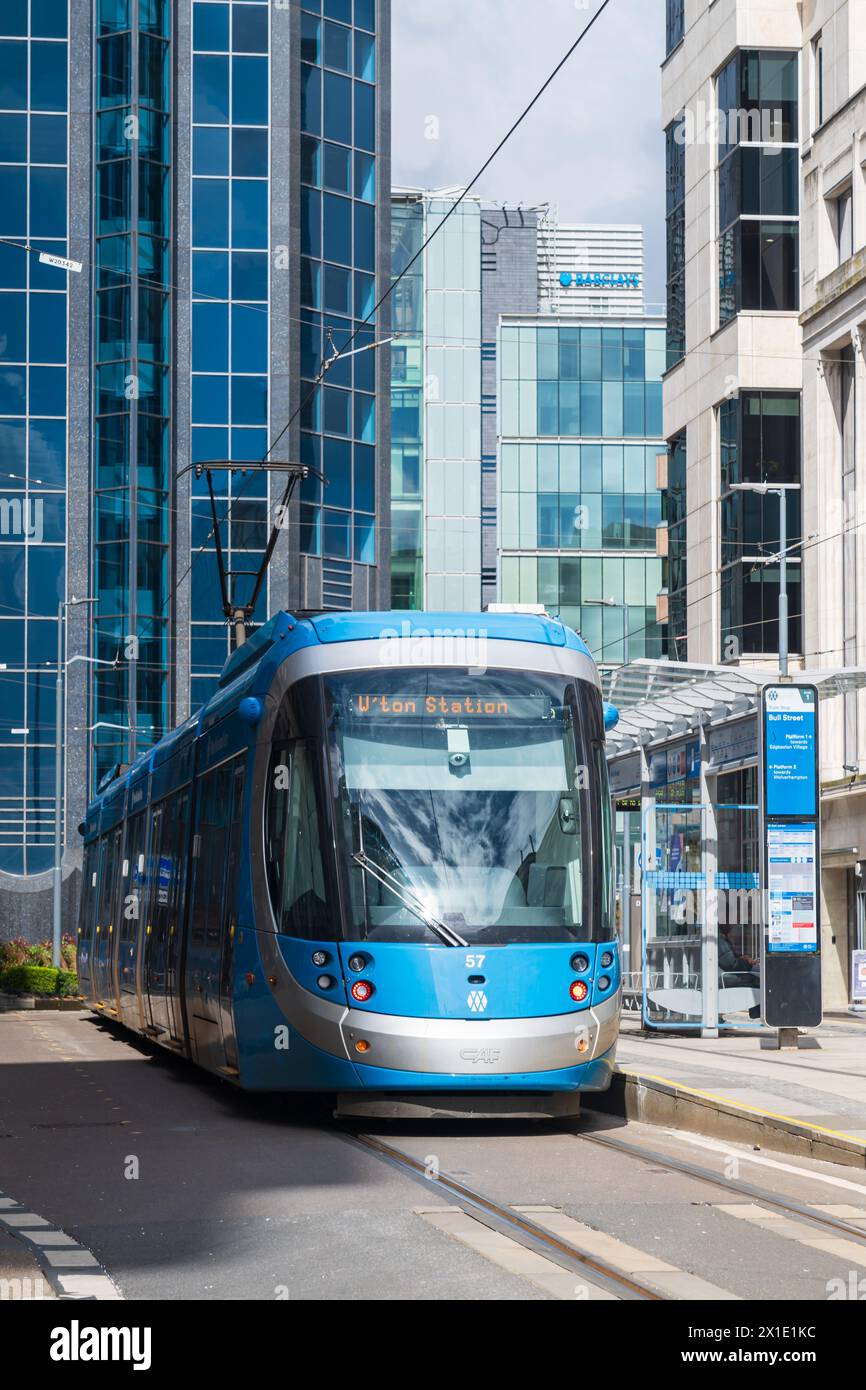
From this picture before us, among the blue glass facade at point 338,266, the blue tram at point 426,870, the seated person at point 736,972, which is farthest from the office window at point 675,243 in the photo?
the blue tram at point 426,870

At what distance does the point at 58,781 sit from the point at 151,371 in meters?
12.1

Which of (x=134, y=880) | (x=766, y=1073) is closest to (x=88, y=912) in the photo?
(x=134, y=880)

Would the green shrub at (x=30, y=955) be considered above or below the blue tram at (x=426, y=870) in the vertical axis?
below

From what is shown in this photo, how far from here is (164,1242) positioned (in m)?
8.49

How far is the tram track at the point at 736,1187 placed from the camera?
9.19 m

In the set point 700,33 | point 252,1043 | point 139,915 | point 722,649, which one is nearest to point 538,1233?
point 252,1043

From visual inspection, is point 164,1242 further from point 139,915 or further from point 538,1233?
point 139,915

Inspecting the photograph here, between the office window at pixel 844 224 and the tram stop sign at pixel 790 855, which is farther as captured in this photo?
the office window at pixel 844 224

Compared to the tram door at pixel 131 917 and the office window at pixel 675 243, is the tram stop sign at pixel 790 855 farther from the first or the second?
the office window at pixel 675 243

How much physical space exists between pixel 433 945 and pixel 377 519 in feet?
151

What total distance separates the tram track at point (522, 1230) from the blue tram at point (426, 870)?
100cm

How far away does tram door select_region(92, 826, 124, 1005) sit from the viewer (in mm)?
24859

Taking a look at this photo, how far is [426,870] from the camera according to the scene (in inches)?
504
